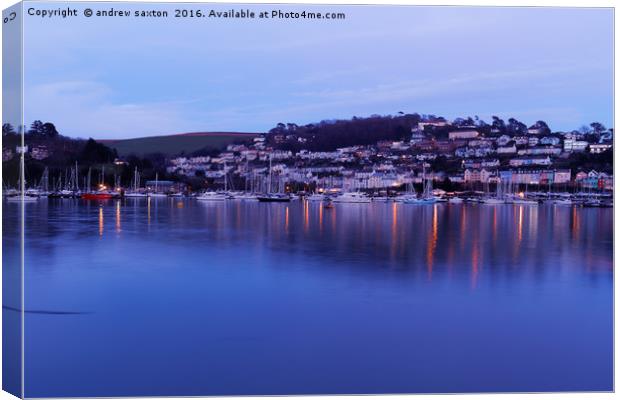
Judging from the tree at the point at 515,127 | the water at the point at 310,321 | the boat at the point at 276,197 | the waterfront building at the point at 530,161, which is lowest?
the water at the point at 310,321

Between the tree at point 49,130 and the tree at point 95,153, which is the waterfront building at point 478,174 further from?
the tree at point 49,130

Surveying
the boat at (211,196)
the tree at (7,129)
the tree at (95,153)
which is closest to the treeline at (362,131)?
the tree at (95,153)

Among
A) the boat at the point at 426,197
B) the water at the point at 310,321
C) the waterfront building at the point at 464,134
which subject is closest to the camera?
the water at the point at 310,321

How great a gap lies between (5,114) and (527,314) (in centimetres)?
400

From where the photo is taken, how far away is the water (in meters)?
5.01

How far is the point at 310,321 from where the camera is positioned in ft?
20.2

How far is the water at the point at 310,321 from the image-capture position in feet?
16.4

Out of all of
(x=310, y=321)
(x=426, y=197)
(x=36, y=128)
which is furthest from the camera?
(x=426, y=197)

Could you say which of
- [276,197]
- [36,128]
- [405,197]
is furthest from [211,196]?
[36,128]

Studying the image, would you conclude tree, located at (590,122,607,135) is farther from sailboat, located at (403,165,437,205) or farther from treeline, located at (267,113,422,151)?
sailboat, located at (403,165,437,205)

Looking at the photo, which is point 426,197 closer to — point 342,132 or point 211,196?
point 211,196

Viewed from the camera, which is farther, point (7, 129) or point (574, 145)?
point (574, 145)

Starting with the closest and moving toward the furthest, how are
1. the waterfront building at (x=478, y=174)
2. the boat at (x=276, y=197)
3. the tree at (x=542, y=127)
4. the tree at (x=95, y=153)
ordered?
the tree at (x=542, y=127)
the tree at (x=95, y=153)
the waterfront building at (x=478, y=174)
the boat at (x=276, y=197)

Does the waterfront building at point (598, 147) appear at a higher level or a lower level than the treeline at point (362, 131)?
lower
